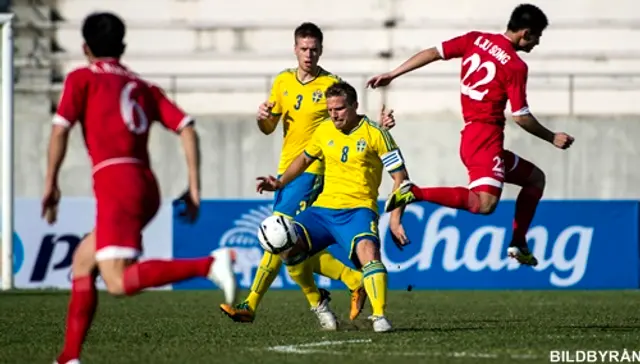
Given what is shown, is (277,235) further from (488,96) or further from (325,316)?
(488,96)

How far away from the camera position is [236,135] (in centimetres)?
2075

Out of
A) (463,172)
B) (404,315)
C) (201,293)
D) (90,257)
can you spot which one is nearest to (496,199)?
(404,315)

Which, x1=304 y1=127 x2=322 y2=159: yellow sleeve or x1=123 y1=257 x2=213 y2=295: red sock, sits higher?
x1=304 y1=127 x2=322 y2=159: yellow sleeve

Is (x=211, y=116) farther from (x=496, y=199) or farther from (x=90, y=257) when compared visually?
(x=90, y=257)

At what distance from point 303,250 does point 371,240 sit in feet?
1.78

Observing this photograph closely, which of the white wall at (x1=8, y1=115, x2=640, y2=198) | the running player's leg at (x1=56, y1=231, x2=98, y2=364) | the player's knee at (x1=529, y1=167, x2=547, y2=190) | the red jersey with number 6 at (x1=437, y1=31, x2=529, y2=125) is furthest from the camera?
the white wall at (x1=8, y1=115, x2=640, y2=198)

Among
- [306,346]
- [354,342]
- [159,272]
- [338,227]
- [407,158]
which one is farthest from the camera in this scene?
[407,158]

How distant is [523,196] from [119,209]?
4.68 metres

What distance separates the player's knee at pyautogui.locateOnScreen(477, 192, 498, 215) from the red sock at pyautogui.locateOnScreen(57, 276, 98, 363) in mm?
3737

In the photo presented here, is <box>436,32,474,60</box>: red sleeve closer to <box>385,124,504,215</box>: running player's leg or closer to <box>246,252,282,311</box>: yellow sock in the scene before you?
<box>385,124,504,215</box>: running player's leg

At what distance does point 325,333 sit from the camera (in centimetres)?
1011

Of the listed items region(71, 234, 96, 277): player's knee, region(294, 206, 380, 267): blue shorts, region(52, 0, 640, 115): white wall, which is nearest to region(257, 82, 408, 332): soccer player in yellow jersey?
region(294, 206, 380, 267): blue shorts

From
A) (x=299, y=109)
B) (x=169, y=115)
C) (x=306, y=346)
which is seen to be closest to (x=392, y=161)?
(x=299, y=109)

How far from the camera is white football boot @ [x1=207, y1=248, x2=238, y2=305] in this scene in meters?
7.18
